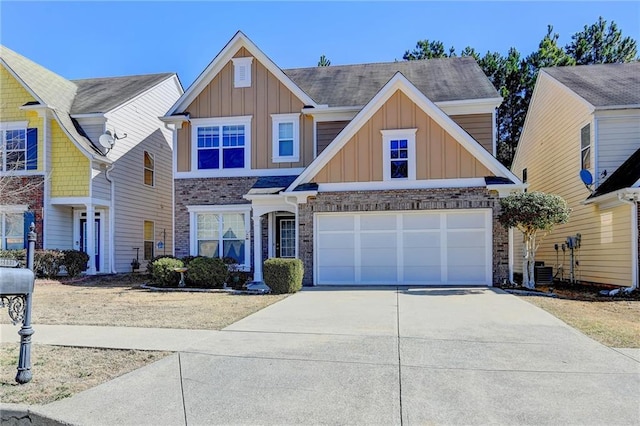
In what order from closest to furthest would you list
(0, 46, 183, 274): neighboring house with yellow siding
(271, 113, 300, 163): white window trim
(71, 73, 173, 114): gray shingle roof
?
(271, 113, 300, 163): white window trim
(0, 46, 183, 274): neighboring house with yellow siding
(71, 73, 173, 114): gray shingle roof

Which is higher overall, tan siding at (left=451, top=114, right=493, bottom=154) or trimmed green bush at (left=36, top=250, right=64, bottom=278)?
tan siding at (left=451, top=114, right=493, bottom=154)

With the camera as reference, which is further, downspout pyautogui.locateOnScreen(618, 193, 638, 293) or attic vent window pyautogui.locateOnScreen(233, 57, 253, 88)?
attic vent window pyautogui.locateOnScreen(233, 57, 253, 88)

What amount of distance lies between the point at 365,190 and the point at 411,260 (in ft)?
8.24

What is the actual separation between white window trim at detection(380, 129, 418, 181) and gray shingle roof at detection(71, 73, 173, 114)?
1147 cm

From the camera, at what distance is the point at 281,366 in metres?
5.98

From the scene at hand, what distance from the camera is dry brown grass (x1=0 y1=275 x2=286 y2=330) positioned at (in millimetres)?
8969

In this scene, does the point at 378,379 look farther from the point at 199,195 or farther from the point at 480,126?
the point at 199,195

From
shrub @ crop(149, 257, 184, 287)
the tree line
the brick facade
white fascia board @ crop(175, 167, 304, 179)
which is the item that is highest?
the tree line

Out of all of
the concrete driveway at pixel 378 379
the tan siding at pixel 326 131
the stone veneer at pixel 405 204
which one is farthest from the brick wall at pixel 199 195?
the concrete driveway at pixel 378 379

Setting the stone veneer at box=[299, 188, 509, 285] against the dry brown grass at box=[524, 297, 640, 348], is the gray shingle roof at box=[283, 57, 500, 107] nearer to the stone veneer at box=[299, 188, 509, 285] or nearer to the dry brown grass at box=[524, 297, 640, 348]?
the stone veneer at box=[299, 188, 509, 285]

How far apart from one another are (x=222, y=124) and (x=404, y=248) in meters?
7.99

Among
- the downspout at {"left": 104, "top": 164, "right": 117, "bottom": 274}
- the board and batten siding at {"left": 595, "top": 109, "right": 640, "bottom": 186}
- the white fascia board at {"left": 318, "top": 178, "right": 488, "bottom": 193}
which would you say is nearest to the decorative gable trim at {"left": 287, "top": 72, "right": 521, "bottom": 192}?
the white fascia board at {"left": 318, "top": 178, "right": 488, "bottom": 193}

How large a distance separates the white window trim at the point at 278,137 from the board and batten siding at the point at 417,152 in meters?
2.78

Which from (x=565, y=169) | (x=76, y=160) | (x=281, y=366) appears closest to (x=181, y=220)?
(x=76, y=160)
